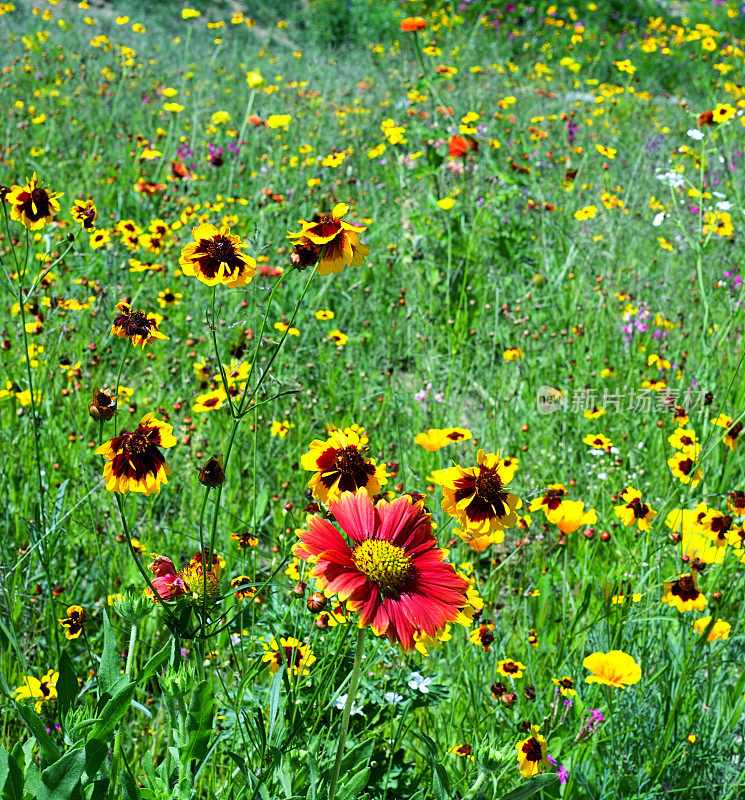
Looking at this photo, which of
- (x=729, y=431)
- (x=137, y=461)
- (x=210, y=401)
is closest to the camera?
(x=137, y=461)

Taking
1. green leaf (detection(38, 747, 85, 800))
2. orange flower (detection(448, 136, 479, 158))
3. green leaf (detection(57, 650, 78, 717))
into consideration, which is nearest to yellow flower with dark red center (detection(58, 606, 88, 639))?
green leaf (detection(57, 650, 78, 717))

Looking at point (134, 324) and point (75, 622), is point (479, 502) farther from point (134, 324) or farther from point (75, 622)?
point (75, 622)

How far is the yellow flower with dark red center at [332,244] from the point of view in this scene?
1039 millimetres

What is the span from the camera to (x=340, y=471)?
3.29 feet

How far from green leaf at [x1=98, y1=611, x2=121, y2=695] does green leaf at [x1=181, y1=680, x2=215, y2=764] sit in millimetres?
117

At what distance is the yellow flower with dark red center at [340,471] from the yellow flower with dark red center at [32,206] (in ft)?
2.55

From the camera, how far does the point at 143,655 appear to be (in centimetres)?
170

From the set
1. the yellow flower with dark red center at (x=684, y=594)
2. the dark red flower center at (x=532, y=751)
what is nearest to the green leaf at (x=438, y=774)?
the dark red flower center at (x=532, y=751)

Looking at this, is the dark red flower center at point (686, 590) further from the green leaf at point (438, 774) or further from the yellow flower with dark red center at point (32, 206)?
the yellow flower with dark red center at point (32, 206)

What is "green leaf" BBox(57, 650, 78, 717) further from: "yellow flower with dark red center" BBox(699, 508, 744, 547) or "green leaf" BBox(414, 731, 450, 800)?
"yellow flower with dark red center" BBox(699, 508, 744, 547)

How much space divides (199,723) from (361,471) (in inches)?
15.1

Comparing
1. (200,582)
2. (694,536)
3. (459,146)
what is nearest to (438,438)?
(694,536)

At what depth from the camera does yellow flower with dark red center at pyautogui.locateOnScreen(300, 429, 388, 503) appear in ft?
3.26

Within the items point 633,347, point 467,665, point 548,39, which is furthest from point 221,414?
point 548,39
